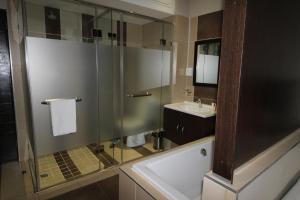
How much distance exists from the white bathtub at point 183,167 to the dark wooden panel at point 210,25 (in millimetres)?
1596

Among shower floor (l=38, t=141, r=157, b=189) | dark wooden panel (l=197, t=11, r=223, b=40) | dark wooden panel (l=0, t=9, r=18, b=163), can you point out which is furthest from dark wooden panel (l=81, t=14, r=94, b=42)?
dark wooden panel (l=197, t=11, r=223, b=40)

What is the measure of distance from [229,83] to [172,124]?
214cm

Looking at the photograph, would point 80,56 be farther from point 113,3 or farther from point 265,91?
point 265,91

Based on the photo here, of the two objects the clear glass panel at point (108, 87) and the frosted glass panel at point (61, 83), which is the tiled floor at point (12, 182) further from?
the clear glass panel at point (108, 87)

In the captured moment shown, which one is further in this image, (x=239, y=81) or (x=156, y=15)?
(x=156, y=15)

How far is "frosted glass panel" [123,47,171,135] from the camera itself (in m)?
2.60

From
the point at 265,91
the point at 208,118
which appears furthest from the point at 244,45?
the point at 208,118

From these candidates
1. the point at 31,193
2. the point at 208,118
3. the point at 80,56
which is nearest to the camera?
the point at 31,193

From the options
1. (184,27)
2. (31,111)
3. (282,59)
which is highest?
(184,27)

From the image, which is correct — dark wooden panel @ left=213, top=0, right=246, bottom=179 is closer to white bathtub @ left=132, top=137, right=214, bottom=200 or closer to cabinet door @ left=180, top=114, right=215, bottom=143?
white bathtub @ left=132, top=137, right=214, bottom=200

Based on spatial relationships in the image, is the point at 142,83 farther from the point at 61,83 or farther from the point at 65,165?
the point at 65,165

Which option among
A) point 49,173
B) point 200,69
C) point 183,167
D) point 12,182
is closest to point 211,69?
point 200,69

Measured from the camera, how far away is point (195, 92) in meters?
2.96

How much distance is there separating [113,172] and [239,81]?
2116 millimetres
